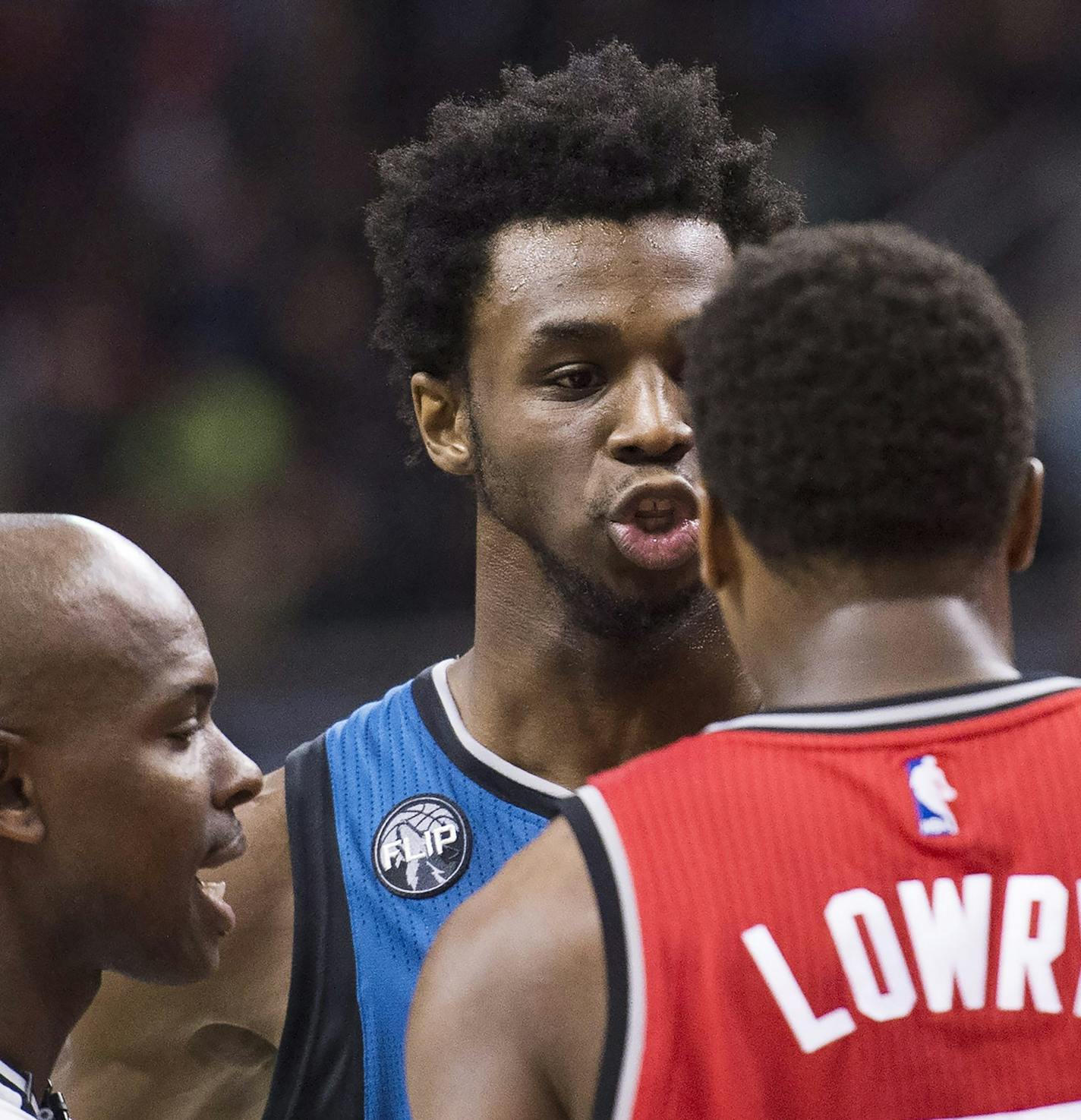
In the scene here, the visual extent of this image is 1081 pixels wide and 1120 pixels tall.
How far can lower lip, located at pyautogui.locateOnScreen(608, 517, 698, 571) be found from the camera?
8.53ft

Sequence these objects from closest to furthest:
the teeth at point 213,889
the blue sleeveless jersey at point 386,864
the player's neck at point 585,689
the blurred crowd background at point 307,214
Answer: the teeth at point 213,889 → the blue sleeveless jersey at point 386,864 → the player's neck at point 585,689 → the blurred crowd background at point 307,214

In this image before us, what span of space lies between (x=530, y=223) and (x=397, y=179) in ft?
1.38

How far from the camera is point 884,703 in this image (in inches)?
61.1

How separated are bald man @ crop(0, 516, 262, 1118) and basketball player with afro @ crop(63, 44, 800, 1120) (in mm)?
454

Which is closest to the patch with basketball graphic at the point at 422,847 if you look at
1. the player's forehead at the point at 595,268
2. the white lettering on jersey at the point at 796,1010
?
the player's forehead at the point at 595,268

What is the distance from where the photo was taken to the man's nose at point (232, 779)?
2172mm

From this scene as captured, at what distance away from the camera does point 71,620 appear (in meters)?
2.03

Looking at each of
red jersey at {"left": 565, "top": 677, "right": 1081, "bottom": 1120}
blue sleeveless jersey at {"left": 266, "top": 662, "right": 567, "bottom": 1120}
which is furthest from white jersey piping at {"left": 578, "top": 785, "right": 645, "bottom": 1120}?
blue sleeveless jersey at {"left": 266, "top": 662, "right": 567, "bottom": 1120}

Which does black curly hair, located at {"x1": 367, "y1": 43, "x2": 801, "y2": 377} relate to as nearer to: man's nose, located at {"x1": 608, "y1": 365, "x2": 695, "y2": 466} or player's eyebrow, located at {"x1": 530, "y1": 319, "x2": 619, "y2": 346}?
player's eyebrow, located at {"x1": 530, "y1": 319, "x2": 619, "y2": 346}

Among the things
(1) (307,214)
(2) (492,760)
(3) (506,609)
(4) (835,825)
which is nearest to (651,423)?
(3) (506,609)

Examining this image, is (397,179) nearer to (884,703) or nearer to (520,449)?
(520,449)

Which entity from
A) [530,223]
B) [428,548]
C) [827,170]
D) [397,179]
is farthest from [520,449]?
[827,170]

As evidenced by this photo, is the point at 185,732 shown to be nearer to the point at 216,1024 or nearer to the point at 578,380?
the point at 216,1024

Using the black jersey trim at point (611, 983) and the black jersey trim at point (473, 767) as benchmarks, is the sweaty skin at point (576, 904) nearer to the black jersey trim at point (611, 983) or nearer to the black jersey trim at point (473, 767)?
the black jersey trim at point (611, 983)
